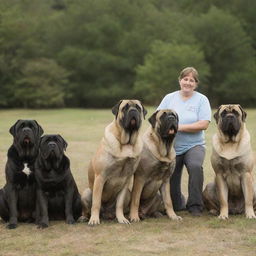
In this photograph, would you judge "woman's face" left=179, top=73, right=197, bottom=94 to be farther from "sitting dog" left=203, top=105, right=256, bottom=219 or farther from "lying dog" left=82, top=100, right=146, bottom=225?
"lying dog" left=82, top=100, right=146, bottom=225

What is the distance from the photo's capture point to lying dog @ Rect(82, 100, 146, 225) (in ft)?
20.3

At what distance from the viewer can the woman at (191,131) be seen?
6.86m

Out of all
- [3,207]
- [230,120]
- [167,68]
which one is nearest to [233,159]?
[230,120]

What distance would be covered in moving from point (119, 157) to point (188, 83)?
1.59 metres

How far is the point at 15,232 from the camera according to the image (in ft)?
19.0

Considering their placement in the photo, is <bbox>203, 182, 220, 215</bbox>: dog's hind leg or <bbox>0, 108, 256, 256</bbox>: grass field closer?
<bbox>0, 108, 256, 256</bbox>: grass field

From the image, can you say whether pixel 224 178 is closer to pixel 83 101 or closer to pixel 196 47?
pixel 196 47

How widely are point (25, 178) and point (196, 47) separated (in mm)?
44267

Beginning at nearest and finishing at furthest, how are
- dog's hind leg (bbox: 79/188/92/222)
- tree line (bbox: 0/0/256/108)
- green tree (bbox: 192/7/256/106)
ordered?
dog's hind leg (bbox: 79/188/92/222)
tree line (bbox: 0/0/256/108)
green tree (bbox: 192/7/256/106)

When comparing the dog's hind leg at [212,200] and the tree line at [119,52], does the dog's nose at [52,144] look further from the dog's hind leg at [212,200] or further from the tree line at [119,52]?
the tree line at [119,52]

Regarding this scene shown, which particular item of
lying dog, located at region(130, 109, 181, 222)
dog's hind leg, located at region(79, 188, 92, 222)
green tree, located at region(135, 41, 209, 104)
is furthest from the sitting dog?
green tree, located at region(135, 41, 209, 104)

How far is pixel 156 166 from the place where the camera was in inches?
254

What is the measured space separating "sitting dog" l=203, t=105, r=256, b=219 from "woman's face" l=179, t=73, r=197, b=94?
0.69 metres

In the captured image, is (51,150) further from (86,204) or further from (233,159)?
(233,159)
